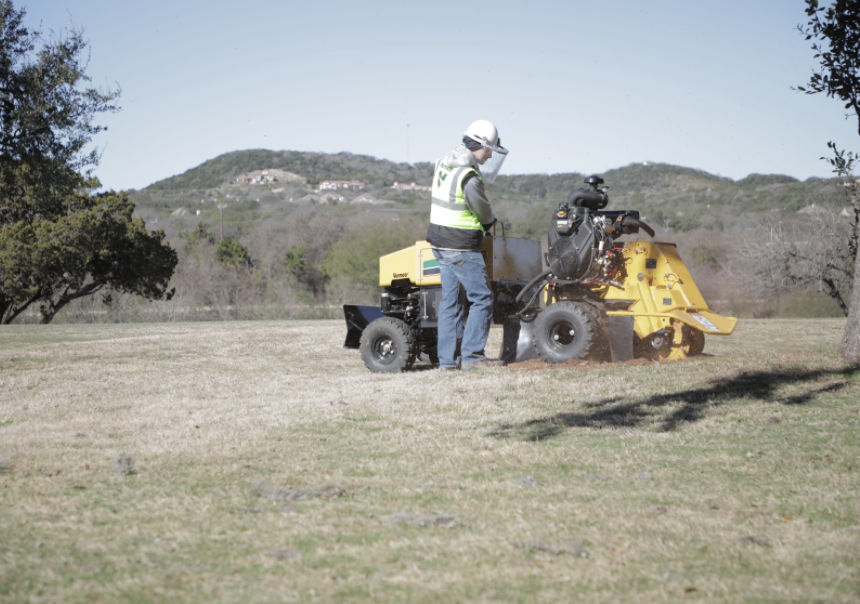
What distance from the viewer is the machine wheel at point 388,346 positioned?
8.72 meters

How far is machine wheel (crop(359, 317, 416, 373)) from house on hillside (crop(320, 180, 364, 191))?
128136 mm

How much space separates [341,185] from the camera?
139 m

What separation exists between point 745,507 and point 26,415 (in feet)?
16.9

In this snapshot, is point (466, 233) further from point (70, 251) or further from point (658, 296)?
point (70, 251)

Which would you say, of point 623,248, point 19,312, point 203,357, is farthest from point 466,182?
point 19,312

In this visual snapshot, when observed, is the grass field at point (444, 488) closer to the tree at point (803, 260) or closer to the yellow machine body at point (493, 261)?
the yellow machine body at point (493, 261)

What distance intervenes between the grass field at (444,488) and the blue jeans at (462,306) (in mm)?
635

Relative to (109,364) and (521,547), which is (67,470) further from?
(109,364)

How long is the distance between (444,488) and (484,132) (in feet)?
16.5

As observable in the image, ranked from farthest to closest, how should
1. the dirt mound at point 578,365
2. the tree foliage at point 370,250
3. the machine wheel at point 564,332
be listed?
the tree foliage at point 370,250 < the machine wheel at point 564,332 < the dirt mound at point 578,365

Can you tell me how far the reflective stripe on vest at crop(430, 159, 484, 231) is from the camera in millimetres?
7848

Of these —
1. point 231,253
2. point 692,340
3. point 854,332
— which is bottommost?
point 692,340

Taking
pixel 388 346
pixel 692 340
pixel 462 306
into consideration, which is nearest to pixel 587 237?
pixel 462 306

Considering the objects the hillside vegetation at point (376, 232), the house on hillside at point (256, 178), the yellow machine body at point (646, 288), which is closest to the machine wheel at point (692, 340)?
the yellow machine body at point (646, 288)
